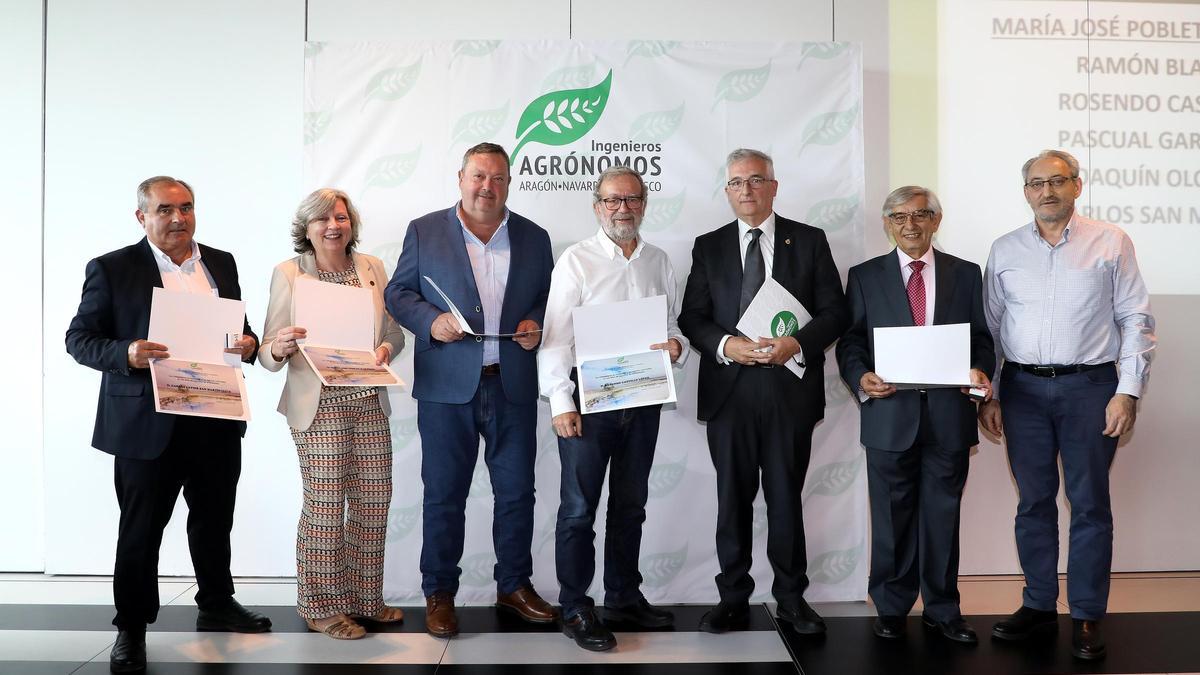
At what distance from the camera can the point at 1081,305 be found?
3.11m

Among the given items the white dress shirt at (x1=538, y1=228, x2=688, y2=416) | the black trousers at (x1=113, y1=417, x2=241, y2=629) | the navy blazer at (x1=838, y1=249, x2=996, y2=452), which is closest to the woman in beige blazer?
the black trousers at (x1=113, y1=417, x2=241, y2=629)

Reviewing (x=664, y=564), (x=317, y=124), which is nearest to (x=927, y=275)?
(x=664, y=564)

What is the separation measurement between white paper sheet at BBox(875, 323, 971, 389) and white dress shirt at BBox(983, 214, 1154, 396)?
0.37 meters

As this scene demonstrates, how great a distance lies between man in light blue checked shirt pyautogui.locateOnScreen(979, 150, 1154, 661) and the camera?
3.10 meters

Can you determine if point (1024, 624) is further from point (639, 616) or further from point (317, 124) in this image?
point (317, 124)

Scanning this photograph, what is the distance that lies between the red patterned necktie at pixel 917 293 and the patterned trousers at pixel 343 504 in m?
2.24

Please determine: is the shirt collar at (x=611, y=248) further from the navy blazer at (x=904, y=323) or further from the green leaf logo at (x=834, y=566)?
the green leaf logo at (x=834, y=566)

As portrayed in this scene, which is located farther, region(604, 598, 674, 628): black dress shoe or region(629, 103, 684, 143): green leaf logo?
region(629, 103, 684, 143): green leaf logo

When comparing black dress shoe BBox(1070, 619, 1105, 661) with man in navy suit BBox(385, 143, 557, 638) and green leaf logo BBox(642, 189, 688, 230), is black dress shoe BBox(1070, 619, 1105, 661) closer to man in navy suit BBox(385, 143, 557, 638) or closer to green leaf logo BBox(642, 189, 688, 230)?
man in navy suit BBox(385, 143, 557, 638)

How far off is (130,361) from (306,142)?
4.67ft

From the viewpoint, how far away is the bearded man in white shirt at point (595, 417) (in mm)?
3100

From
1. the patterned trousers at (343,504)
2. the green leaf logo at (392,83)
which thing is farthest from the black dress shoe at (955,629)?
the green leaf logo at (392,83)

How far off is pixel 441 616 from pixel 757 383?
5.30 ft

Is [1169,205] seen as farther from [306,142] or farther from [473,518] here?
[306,142]
